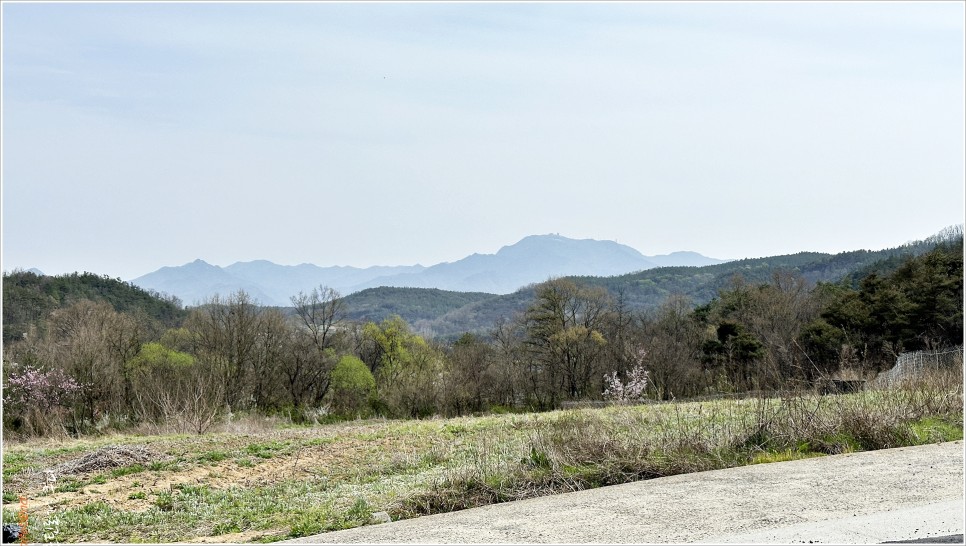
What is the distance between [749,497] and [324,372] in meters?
40.8

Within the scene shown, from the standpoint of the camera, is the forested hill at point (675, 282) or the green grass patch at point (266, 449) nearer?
the green grass patch at point (266, 449)

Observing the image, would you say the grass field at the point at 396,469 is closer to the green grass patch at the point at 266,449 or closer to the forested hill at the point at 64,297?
the green grass patch at the point at 266,449

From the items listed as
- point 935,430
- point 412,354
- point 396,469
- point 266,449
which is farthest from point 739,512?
point 412,354

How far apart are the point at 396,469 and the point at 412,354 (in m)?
40.5

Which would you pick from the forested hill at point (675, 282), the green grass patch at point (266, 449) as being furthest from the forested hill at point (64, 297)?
the forested hill at point (675, 282)

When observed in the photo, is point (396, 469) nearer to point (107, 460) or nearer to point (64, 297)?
point (107, 460)

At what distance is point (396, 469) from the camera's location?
512 inches

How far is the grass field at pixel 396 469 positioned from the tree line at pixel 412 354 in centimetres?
1072

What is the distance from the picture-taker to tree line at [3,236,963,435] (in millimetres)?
32938

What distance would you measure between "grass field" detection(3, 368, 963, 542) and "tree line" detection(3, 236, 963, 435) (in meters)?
10.7

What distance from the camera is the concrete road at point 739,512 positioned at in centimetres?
687

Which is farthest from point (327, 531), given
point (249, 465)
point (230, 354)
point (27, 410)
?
point (230, 354)

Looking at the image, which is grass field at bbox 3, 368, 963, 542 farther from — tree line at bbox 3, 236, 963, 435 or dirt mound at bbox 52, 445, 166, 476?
tree line at bbox 3, 236, 963, 435

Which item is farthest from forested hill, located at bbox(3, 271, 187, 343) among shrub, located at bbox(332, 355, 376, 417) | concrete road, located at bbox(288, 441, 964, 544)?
concrete road, located at bbox(288, 441, 964, 544)
